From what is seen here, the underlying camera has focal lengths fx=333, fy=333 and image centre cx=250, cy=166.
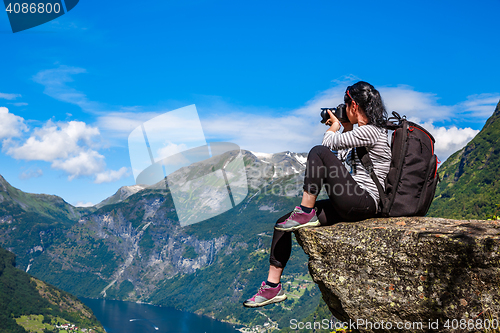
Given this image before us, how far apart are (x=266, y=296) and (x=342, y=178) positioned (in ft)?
6.66

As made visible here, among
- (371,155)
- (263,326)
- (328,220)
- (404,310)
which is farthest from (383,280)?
(263,326)

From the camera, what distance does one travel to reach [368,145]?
14.6 feet

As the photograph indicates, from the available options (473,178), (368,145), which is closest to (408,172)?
(368,145)

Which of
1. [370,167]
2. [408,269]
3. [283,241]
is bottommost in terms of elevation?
[408,269]

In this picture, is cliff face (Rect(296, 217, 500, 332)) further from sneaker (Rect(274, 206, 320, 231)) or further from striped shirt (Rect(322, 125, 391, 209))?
striped shirt (Rect(322, 125, 391, 209))

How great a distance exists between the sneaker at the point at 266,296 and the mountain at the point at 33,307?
562ft

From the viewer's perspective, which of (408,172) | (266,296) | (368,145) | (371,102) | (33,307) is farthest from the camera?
(33,307)

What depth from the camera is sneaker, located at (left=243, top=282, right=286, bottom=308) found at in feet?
15.7

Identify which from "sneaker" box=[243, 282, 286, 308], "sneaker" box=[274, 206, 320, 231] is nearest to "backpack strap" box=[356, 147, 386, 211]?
"sneaker" box=[274, 206, 320, 231]

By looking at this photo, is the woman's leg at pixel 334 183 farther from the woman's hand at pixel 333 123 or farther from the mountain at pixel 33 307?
the mountain at pixel 33 307

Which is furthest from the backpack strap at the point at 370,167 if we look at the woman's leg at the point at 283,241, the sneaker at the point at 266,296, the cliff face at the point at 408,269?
the sneaker at the point at 266,296

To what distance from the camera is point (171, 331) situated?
162 metres

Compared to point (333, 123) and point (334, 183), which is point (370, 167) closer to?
point (334, 183)

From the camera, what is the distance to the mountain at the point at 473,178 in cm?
12950
